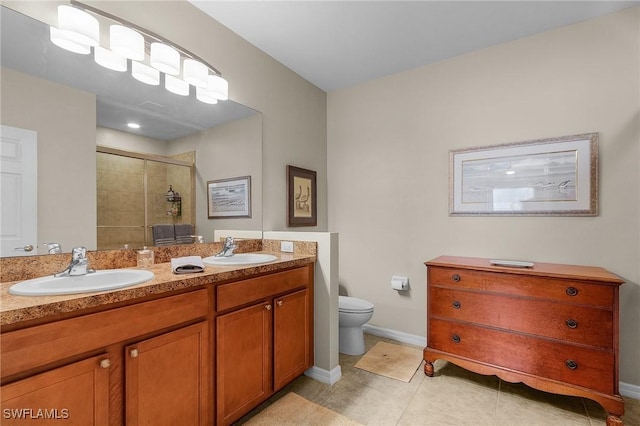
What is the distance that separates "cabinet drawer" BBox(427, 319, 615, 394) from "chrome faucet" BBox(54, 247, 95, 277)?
7.19 ft

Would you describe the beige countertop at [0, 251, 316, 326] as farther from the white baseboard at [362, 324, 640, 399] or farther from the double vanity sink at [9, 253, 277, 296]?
the white baseboard at [362, 324, 640, 399]

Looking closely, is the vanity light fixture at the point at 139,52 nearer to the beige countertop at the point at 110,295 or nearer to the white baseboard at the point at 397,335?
the beige countertop at the point at 110,295

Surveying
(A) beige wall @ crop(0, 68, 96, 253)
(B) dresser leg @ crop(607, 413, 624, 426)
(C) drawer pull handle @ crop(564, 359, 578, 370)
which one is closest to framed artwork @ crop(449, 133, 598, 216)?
(C) drawer pull handle @ crop(564, 359, 578, 370)

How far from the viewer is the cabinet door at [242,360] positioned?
153cm

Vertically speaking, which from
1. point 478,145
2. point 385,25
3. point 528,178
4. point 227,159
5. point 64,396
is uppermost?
point 385,25

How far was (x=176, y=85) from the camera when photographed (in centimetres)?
195

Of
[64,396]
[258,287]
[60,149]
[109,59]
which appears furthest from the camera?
[258,287]

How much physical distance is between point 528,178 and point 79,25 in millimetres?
2999

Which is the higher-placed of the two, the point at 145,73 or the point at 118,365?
the point at 145,73

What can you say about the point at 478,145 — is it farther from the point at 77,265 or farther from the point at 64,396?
the point at 64,396

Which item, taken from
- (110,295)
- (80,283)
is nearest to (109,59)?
(80,283)

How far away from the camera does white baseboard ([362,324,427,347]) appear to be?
108 inches

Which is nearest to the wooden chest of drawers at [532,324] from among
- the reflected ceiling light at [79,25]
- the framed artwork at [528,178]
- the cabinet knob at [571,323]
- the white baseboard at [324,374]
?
the cabinet knob at [571,323]

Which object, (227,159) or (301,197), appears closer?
(227,159)
